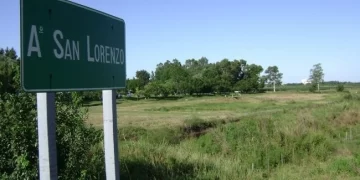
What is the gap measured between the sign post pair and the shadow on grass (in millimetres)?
3853

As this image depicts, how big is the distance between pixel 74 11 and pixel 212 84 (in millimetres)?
101463

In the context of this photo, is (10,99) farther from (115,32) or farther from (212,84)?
(212,84)

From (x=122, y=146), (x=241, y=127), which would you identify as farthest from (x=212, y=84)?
(x=122, y=146)

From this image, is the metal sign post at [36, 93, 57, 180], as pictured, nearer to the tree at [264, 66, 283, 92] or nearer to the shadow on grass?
the shadow on grass

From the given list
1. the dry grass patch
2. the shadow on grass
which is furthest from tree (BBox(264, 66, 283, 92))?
the shadow on grass

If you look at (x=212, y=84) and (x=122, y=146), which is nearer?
(x=122, y=146)

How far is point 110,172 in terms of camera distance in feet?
8.91

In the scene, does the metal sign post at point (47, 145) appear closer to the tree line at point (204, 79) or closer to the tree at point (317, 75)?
the tree line at point (204, 79)

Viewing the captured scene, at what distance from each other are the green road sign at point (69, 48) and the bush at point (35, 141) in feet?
7.74

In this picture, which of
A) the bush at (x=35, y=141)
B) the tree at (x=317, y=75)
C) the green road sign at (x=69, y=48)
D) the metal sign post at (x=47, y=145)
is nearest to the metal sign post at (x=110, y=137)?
the green road sign at (x=69, y=48)

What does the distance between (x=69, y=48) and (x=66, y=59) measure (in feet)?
0.25

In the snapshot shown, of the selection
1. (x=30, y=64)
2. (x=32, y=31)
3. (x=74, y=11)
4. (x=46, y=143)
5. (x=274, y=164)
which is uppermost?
(x=74, y=11)

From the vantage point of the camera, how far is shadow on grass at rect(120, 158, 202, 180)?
650cm

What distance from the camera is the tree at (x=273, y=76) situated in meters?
131
